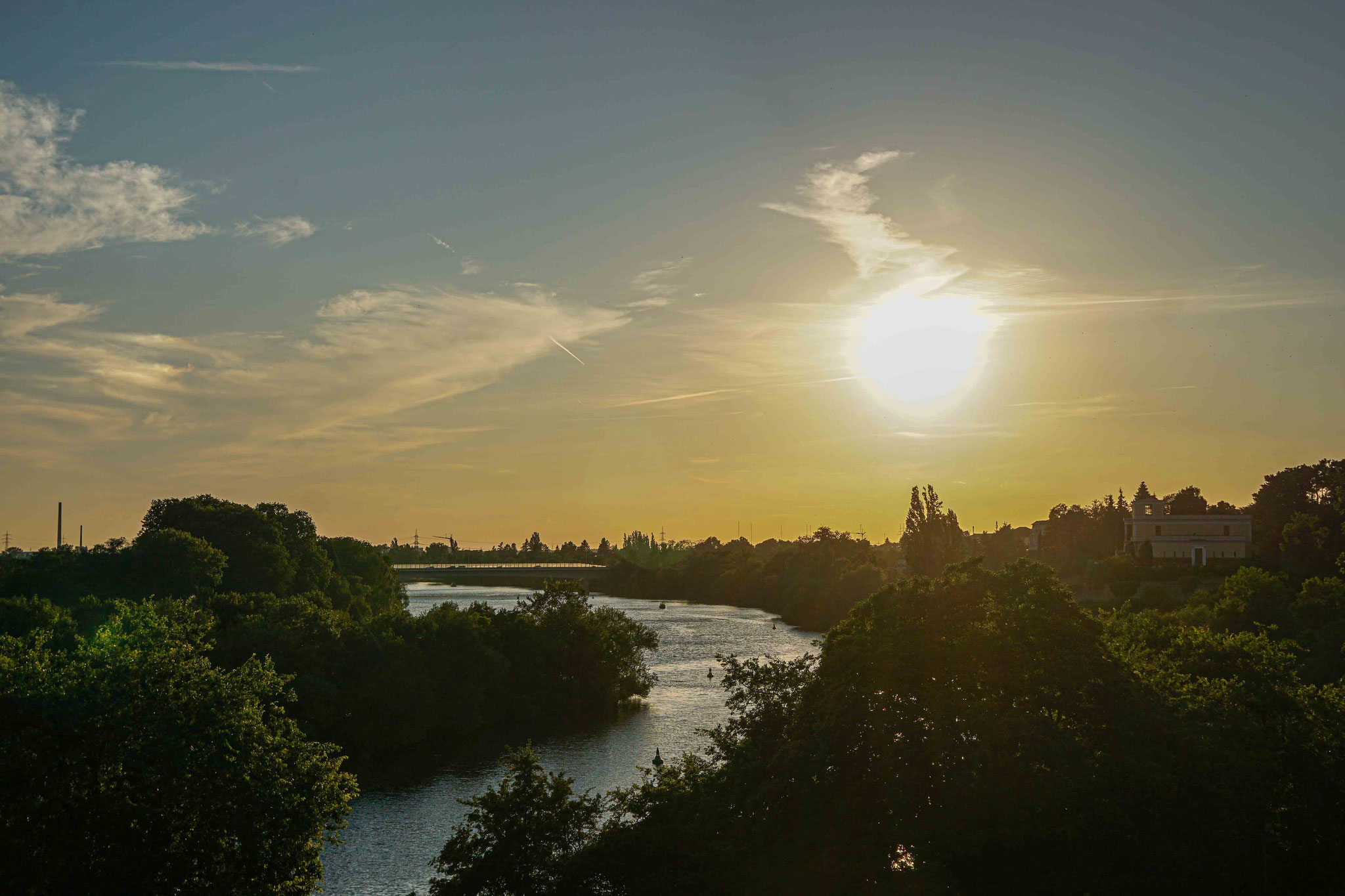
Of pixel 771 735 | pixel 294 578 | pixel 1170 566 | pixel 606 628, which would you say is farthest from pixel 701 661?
pixel 771 735

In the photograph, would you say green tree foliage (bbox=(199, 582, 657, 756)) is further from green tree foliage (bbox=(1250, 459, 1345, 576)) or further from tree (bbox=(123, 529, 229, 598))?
green tree foliage (bbox=(1250, 459, 1345, 576))

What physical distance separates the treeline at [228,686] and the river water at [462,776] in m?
3.40

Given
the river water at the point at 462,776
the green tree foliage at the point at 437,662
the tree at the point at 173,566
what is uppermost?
the tree at the point at 173,566

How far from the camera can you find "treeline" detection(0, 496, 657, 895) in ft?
88.7

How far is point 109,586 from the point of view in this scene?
256 feet

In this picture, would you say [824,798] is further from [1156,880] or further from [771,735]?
[1156,880]

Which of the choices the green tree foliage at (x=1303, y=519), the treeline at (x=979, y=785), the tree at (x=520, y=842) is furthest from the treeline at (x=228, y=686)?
the green tree foliage at (x=1303, y=519)

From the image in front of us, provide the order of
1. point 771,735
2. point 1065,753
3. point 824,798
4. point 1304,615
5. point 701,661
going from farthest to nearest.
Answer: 1. point 701,661
2. point 1304,615
3. point 771,735
4. point 824,798
5. point 1065,753

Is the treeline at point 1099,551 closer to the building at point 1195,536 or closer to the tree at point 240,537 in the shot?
the building at point 1195,536

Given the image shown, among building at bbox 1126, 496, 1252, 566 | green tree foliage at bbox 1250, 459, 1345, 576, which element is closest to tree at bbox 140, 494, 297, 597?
green tree foliage at bbox 1250, 459, 1345, 576

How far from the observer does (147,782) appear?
27.8 m

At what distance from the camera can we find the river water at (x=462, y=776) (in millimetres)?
44562

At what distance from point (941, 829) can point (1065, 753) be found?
167 inches

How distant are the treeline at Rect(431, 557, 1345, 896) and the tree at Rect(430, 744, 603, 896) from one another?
2.8 inches
